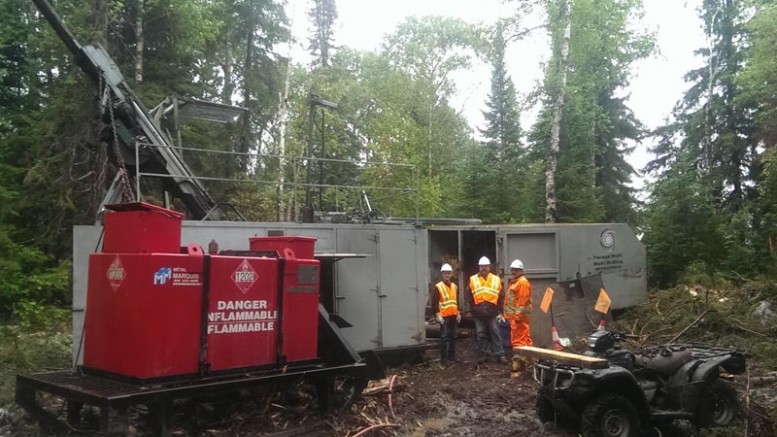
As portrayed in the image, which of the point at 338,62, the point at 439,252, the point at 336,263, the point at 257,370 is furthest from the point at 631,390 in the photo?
the point at 338,62

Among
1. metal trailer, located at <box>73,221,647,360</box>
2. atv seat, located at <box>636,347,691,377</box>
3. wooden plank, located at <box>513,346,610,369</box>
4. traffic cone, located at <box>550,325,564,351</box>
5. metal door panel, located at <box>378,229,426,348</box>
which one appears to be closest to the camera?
wooden plank, located at <box>513,346,610,369</box>

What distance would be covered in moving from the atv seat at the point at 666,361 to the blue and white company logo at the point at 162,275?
5245 mm

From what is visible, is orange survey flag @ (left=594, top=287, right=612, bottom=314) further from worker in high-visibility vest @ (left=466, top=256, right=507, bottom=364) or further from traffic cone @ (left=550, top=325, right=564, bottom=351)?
worker in high-visibility vest @ (left=466, top=256, right=507, bottom=364)

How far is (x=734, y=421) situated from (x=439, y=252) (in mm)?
8212

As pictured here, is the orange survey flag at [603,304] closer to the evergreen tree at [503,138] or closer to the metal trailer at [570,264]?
the metal trailer at [570,264]

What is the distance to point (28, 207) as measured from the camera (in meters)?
15.8

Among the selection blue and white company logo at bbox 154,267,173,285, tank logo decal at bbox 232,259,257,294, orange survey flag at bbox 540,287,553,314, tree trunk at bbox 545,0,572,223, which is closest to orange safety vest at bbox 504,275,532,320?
orange survey flag at bbox 540,287,553,314

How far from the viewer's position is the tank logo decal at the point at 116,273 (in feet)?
19.1

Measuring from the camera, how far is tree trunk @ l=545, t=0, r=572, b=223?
19781 millimetres

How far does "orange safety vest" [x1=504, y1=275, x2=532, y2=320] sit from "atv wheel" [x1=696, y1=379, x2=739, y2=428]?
3820 millimetres

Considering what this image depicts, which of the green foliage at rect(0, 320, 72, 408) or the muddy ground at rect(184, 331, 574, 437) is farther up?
the green foliage at rect(0, 320, 72, 408)

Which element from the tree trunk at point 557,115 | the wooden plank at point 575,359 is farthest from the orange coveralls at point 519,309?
the tree trunk at point 557,115

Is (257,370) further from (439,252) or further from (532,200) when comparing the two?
(532,200)

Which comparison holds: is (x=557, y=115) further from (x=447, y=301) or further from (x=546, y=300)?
(x=447, y=301)
